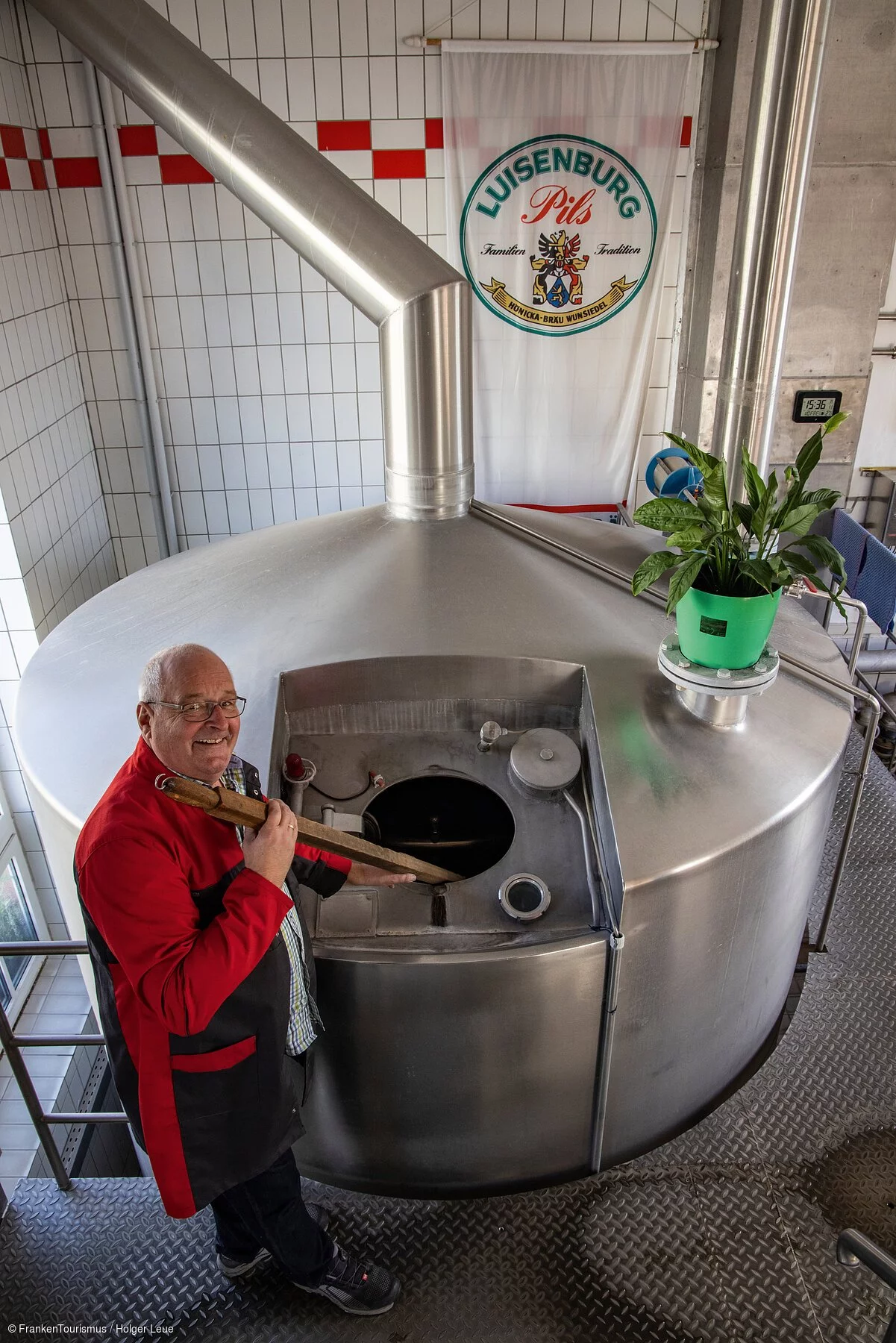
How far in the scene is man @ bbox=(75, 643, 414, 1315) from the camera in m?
1.65

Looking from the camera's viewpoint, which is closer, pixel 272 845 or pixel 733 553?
pixel 272 845

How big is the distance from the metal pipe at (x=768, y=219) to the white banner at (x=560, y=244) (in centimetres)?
152

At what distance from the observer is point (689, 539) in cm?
225

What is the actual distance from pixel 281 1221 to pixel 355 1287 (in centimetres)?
29

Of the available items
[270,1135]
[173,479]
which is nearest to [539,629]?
[270,1135]

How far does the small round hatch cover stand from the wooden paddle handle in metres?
0.33

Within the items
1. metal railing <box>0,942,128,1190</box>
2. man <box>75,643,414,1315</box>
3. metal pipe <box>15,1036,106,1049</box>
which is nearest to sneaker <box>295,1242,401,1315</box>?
man <box>75,643,414,1315</box>

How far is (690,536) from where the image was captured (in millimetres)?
2256

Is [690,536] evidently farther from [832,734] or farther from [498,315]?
[498,315]

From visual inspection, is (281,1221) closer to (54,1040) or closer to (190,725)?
(54,1040)

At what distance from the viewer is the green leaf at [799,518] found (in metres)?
2.27

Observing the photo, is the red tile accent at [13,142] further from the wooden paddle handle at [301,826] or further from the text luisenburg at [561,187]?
the wooden paddle handle at [301,826]

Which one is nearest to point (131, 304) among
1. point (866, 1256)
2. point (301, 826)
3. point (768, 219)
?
point (768, 219)

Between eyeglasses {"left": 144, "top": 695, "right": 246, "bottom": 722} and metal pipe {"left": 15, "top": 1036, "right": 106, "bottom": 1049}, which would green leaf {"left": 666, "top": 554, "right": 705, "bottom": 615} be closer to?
eyeglasses {"left": 144, "top": 695, "right": 246, "bottom": 722}
